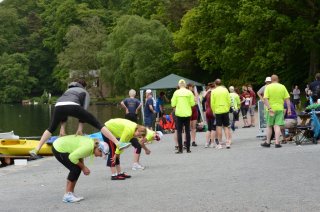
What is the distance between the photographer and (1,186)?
11242 millimetres

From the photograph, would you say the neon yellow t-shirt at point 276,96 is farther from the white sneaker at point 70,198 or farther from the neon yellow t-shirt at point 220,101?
the white sneaker at point 70,198

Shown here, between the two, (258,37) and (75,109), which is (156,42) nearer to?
(258,37)

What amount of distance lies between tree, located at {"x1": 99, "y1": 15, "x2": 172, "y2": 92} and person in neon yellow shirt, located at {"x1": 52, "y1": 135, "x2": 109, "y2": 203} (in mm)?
53256

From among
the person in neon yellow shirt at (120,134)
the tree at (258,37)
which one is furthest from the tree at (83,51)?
the person in neon yellow shirt at (120,134)

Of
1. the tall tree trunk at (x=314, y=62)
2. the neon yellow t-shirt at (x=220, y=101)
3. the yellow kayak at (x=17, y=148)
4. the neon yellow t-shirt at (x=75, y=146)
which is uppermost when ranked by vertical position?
the tall tree trunk at (x=314, y=62)

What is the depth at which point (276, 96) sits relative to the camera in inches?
574

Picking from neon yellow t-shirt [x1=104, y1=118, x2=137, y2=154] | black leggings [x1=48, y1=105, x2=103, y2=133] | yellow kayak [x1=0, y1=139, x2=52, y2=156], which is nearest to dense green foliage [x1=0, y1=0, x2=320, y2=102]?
yellow kayak [x1=0, y1=139, x2=52, y2=156]

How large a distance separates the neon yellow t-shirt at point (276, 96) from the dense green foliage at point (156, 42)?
2580cm

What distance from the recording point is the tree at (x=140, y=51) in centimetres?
6253

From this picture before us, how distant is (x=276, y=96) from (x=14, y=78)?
87.4 metres

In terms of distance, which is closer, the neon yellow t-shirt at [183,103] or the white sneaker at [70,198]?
the white sneaker at [70,198]

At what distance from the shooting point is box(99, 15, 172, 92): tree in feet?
205

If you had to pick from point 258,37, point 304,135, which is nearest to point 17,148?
point 304,135

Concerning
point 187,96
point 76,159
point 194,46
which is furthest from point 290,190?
point 194,46
